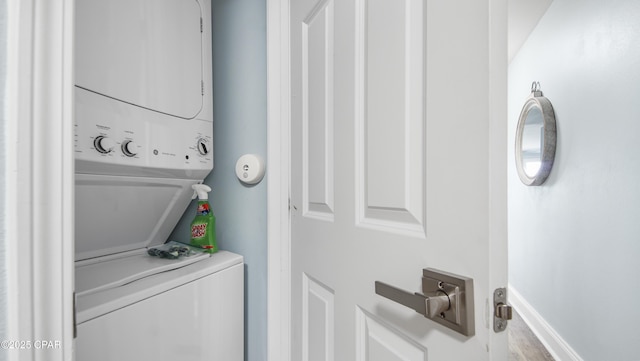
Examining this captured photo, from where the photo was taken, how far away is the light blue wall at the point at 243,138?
3.46ft

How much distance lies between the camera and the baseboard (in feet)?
6.11

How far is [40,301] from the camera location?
401 millimetres

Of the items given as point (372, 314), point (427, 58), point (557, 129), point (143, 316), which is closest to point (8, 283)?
point (143, 316)

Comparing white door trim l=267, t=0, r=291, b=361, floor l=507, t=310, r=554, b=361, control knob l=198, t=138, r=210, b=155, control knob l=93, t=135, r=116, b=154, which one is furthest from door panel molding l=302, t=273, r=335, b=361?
floor l=507, t=310, r=554, b=361

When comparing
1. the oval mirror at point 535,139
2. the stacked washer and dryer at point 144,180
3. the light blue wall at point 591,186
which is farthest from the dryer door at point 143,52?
the oval mirror at point 535,139

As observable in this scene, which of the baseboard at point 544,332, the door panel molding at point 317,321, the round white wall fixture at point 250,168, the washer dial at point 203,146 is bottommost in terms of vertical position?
the baseboard at point 544,332

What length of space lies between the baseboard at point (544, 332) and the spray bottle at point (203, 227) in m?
2.30

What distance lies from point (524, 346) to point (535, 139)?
1.65 metres

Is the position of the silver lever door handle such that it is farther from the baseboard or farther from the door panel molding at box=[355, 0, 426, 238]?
the baseboard

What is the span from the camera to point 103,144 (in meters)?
0.80

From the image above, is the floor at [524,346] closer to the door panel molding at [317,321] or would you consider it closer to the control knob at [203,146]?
the door panel molding at [317,321]

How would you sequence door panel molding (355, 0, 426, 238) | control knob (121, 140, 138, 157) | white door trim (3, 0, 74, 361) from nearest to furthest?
white door trim (3, 0, 74, 361) → door panel molding (355, 0, 426, 238) → control knob (121, 140, 138, 157)

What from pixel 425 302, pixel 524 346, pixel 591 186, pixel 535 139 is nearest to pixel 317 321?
pixel 425 302

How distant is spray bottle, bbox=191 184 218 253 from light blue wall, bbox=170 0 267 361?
0.08m
